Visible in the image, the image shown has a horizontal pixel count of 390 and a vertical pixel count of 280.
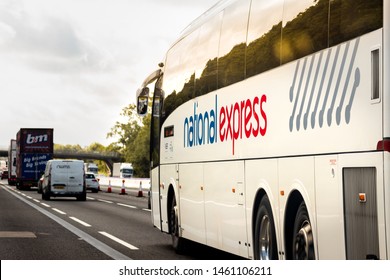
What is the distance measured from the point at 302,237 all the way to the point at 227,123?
293 centimetres

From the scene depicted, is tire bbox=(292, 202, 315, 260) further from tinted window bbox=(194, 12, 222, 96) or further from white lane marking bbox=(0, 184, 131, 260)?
white lane marking bbox=(0, 184, 131, 260)

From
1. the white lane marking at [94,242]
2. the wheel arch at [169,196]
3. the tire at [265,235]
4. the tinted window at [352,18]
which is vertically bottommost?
the white lane marking at [94,242]

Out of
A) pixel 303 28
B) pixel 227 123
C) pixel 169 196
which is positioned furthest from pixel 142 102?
pixel 303 28

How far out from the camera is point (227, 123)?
452 inches

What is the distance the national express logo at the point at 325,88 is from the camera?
7598 mm

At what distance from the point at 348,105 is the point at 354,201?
809 mm

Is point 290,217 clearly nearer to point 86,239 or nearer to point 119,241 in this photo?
point 119,241

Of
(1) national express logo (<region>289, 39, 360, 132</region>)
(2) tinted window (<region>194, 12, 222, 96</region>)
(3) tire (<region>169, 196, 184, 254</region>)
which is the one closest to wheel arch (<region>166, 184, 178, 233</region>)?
(3) tire (<region>169, 196, 184, 254</region>)

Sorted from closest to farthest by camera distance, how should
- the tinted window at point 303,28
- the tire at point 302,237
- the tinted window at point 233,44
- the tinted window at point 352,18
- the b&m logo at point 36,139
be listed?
the tinted window at point 352,18 → the tinted window at point 303,28 → the tire at point 302,237 → the tinted window at point 233,44 → the b&m logo at point 36,139

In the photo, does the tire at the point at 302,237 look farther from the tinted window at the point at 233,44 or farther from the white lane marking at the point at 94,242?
the white lane marking at the point at 94,242

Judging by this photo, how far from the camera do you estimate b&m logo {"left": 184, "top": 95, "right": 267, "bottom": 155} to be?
10.2m

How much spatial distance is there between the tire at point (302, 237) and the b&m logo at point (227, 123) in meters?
1.32

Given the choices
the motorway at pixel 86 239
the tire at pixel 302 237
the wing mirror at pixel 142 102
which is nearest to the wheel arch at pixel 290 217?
the tire at pixel 302 237

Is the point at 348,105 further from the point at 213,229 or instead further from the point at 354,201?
the point at 213,229
